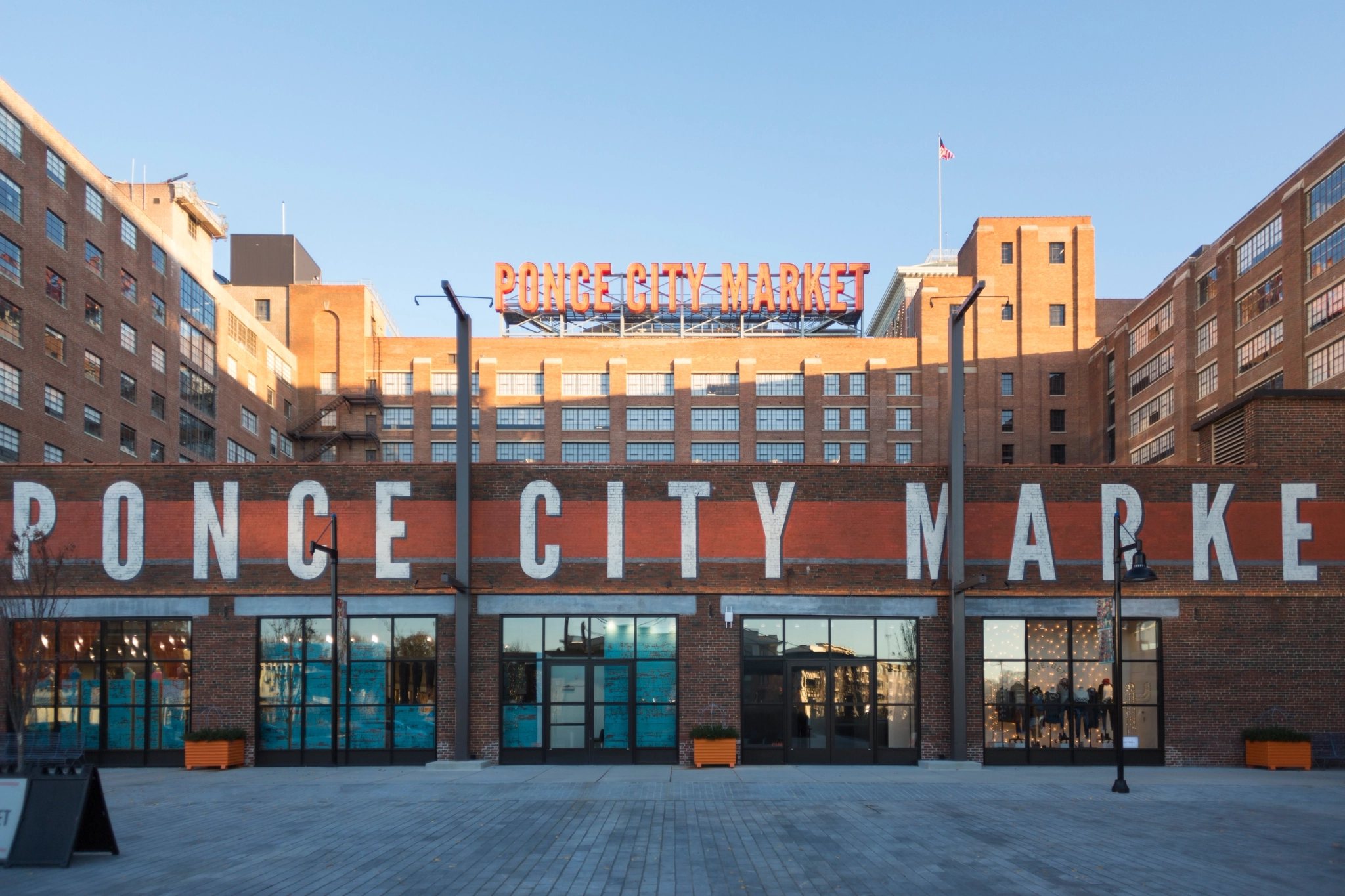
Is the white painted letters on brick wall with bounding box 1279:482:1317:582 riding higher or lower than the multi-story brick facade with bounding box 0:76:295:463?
lower

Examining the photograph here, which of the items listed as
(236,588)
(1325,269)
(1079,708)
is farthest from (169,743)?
(1325,269)

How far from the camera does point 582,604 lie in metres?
27.5

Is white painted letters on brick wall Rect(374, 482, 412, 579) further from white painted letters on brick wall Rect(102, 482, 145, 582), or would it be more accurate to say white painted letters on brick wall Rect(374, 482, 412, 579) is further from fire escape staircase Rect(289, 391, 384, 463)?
fire escape staircase Rect(289, 391, 384, 463)

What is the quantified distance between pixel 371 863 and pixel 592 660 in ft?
42.5

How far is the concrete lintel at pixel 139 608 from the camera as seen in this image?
89.6 feet

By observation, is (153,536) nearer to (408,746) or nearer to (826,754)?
(408,746)

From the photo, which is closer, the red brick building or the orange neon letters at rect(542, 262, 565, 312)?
the red brick building

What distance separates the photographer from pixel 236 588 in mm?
27391

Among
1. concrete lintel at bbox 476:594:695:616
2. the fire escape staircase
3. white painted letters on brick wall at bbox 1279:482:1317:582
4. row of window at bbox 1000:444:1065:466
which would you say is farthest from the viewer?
row of window at bbox 1000:444:1065:466

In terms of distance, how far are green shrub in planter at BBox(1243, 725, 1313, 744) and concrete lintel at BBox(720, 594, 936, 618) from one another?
320 inches

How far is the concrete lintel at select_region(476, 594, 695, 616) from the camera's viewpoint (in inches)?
1080

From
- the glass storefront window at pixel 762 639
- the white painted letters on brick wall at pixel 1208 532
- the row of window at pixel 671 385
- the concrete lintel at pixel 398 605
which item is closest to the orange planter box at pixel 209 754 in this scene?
the concrete lintel at pixel 398 605

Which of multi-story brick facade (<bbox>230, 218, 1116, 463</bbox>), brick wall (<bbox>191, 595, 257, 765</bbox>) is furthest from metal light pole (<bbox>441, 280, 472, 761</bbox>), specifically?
multi-story brick facade (<bbox>230, 218, 1116, 463</bbox>)

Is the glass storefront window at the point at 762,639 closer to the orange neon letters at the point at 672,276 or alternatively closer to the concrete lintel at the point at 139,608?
the concrete lintel at the point at 139,608
